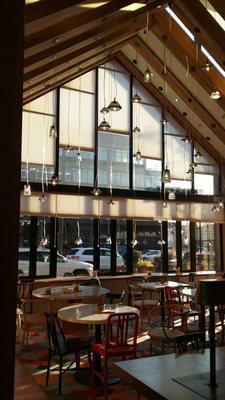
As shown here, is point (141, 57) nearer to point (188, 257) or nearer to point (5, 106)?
point (188, 257)

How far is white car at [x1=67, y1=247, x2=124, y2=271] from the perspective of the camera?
9594 millimetres

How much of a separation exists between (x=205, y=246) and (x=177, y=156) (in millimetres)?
2795

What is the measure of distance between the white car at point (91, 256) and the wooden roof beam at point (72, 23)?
578 centimetres

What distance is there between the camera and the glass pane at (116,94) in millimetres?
10336

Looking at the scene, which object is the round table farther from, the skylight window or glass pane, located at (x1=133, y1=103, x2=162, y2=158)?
glass pane, located at (x1=133, y1=103, x2=162, y2=158)

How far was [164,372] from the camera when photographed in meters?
2.05

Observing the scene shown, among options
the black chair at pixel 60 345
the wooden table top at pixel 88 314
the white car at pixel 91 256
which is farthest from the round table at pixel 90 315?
the white car at pixel 91 256

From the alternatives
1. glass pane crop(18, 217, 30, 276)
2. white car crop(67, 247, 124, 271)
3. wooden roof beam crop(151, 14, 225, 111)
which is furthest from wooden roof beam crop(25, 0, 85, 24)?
white car crop(67, 247, 124, 271)

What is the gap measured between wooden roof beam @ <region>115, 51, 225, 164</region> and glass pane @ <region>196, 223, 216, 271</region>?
2052mm

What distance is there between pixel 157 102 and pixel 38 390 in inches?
340

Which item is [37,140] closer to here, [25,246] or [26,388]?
[25,246]

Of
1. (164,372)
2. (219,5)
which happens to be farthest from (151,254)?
(164,372)

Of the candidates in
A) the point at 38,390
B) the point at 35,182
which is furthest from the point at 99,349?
the point at 35,182

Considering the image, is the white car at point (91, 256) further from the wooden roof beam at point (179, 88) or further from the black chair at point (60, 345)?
the black chair at point (60, 345)
